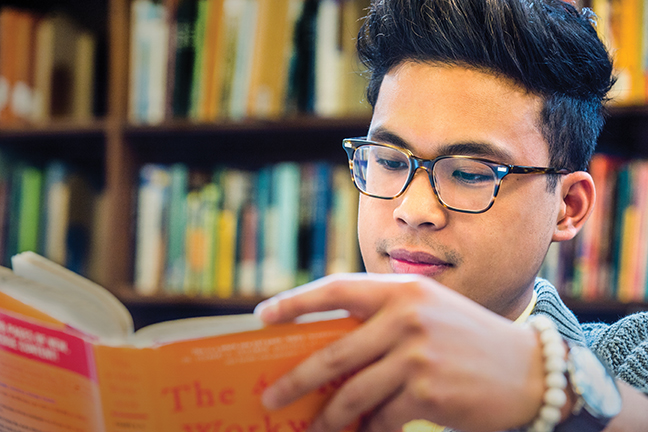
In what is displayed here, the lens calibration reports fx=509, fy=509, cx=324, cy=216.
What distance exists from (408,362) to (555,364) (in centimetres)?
14

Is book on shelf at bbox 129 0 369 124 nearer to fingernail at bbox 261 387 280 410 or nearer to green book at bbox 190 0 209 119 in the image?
green book at bbox 190 0 209 119

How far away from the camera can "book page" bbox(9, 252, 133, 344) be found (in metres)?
0.48

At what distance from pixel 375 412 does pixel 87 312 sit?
0.29 metres

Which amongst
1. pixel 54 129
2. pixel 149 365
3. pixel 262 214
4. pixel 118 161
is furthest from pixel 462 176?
pixel 54 129

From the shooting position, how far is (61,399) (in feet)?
1.58

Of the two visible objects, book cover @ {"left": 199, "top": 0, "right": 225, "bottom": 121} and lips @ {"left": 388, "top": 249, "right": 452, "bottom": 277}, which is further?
book cover @ {"left": 199, "top": 0, "right": 225, "bottom": 121}

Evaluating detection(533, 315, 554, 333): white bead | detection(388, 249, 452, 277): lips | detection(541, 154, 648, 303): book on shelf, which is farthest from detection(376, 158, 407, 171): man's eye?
detection(541, 154, 648, 303): book on shelf

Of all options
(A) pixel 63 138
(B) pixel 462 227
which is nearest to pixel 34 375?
(B) pixel 462 227

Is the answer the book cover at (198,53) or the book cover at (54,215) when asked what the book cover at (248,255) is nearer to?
the book cover at (198,53)

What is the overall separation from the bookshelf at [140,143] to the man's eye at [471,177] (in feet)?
1.99

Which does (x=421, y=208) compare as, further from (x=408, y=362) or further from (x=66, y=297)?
(x=66, y=297)

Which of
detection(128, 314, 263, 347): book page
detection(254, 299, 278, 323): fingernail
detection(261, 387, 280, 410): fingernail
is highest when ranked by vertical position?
detection(254, 299, 278, 323): fingernail

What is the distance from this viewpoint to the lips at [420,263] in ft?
2.69

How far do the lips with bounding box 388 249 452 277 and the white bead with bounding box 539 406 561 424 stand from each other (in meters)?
0.37
